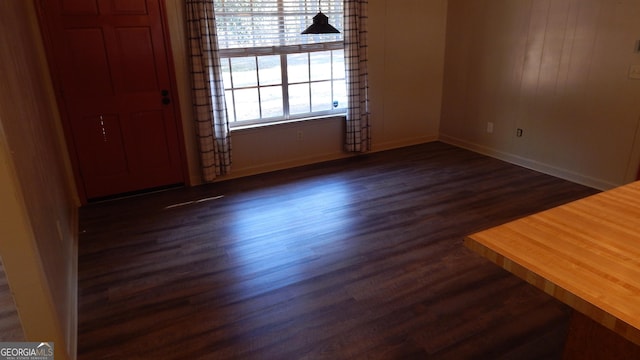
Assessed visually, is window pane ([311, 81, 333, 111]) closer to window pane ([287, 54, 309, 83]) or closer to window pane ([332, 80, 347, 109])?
window pane ([332, 80, 347, 109])

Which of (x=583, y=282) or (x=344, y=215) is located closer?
(x=583, y=282)

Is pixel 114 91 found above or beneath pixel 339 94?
above

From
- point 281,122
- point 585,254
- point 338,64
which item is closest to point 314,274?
point 585,254

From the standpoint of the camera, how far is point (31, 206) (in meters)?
1.84

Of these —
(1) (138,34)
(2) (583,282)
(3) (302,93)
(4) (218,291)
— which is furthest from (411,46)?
(2) (583,282)

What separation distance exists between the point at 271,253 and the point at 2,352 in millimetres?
1617

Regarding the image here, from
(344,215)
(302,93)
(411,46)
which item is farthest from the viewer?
(411,46)

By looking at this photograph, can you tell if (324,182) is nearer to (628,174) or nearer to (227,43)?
(227,43)

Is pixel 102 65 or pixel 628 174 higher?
pixel 102 65

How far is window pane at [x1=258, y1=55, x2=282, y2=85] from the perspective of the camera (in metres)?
4.41

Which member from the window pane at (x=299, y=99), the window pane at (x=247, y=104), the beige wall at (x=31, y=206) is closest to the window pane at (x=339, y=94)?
the window pane at (x=299, y=99)

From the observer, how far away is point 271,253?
9.89 ft

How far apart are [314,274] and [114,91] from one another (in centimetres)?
258

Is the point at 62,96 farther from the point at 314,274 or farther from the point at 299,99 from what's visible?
the point at 314,274
